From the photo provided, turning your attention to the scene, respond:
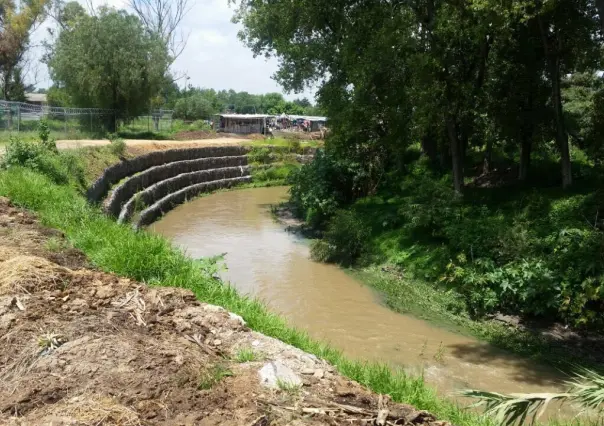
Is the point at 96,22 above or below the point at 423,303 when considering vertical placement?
above

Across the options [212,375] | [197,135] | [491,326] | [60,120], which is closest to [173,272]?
[212,375]

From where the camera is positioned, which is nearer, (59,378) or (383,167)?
(59,378)

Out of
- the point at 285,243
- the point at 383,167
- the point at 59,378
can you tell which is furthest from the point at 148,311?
the point at 383,167

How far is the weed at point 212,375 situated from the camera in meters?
4.78

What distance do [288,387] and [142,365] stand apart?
131 centimetres

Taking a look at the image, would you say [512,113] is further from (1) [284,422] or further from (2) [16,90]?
(2) [16,90]

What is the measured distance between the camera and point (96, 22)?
29.8 metres

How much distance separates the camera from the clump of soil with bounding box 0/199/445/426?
433 cm

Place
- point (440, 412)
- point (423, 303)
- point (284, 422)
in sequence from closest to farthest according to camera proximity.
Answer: point (284, 422), point (440, 412), point (423, 303)

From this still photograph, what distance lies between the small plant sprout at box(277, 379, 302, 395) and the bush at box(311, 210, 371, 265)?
11.5 m

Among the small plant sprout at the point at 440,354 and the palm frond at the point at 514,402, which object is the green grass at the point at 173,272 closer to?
the palm frond at the point at 514,402

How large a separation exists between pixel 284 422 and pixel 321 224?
16349 millimetres

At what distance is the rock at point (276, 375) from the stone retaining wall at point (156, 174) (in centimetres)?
1226

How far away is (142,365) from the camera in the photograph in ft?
16.4
